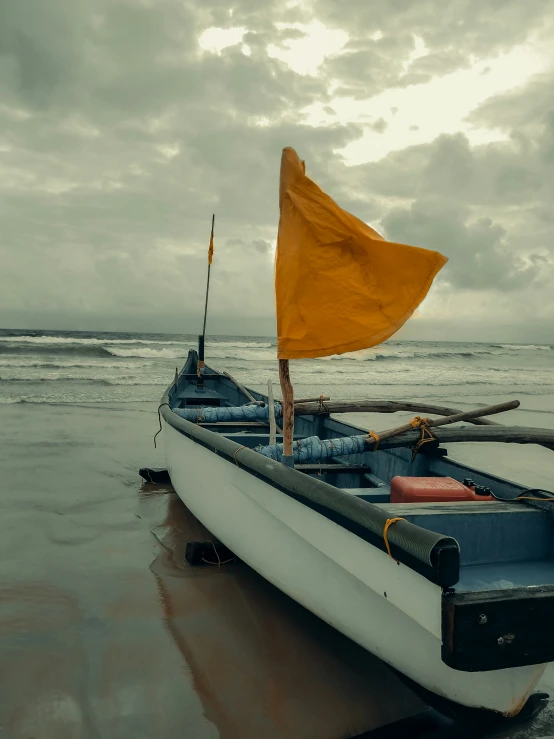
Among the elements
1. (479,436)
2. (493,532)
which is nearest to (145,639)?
(493,532)

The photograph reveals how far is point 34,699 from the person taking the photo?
3170 mm

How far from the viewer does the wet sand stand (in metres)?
3.04

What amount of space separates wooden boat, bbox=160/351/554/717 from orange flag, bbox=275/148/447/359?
2.95 ft

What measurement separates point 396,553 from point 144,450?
8.56 meters

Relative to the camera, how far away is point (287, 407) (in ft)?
11.9

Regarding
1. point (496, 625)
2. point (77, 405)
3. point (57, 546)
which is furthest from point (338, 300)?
point (77, 405)

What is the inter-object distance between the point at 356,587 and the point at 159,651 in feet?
5.30

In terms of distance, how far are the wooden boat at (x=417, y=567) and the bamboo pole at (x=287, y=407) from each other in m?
0.22

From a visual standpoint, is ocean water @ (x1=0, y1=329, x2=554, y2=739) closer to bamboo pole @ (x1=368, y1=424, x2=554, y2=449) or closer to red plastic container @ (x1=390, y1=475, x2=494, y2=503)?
red plastic container @ (x1=390, y1=475, x2=494, y2=503)

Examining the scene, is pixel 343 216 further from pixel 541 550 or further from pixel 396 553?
pixel 541 550

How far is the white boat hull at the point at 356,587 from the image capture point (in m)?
2.62

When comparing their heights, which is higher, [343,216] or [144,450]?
[343,216]

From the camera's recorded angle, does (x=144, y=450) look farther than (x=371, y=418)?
No

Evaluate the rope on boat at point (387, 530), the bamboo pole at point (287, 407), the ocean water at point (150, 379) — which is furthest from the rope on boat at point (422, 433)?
the ocean water at point (150, 379)
